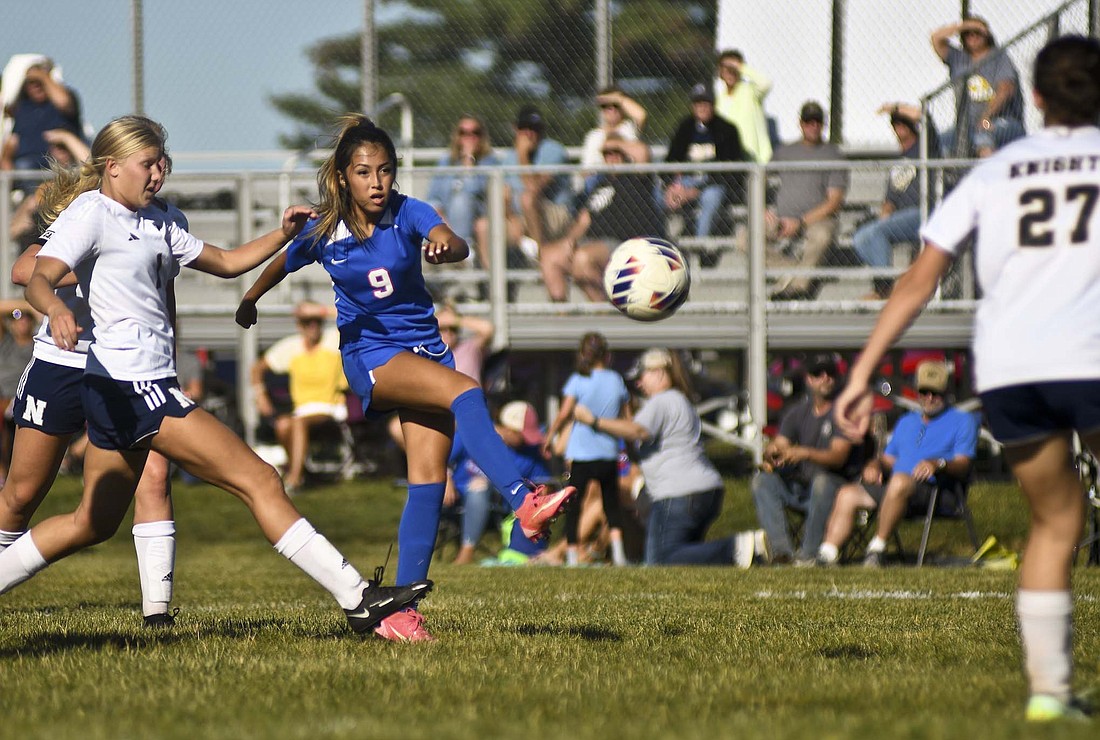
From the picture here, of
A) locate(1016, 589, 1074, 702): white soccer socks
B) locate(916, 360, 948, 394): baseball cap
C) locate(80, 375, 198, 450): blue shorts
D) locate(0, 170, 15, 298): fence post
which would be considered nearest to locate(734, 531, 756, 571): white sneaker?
locate(916, 360, 948, 394): baseball cap

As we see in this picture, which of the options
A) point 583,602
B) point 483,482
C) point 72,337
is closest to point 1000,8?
point 483,482

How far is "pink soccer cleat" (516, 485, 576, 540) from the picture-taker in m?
5.50

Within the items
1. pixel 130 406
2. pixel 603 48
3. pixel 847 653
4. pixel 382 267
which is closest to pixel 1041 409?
pixel 847 653

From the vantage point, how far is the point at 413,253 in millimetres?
6148

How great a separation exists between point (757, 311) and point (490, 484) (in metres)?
2.98

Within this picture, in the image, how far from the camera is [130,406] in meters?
5.38

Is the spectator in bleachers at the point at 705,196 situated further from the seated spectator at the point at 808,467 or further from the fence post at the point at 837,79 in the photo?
the fence post at the point at 837,79

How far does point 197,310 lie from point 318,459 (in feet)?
6.34

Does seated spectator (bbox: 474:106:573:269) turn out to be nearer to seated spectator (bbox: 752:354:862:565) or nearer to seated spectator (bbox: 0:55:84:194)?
seated spectator (bbox: 752:354:862:565)

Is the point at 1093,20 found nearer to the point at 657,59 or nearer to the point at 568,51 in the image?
the point at 568,51

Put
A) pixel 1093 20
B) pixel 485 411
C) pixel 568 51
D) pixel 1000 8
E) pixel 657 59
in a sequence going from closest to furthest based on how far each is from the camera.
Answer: pixel 485 411 → pixel 1093 20 → pixel 1000 8 → pixel 568 51 → pixel 657 59

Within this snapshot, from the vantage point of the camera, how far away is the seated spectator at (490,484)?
12422 mm

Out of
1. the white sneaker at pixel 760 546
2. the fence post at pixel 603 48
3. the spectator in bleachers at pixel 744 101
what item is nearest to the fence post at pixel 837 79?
the spectator in bleachers at pixel 744 101

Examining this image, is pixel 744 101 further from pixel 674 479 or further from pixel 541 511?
pixel 541 511
